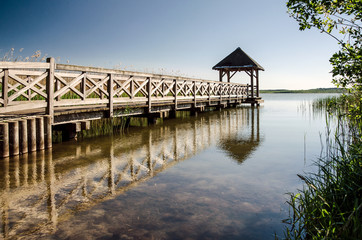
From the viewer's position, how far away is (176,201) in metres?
3.37

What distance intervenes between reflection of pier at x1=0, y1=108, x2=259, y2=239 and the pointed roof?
16055 millimetres

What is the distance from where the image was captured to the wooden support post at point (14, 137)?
5.25m

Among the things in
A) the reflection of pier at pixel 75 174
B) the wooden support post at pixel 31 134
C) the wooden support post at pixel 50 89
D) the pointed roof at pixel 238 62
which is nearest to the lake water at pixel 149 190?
the reflection of pier at pixel 75 174

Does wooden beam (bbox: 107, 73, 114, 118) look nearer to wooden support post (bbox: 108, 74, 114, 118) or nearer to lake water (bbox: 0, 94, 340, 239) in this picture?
wooden support post (bbox: 108, 74, 114, 118)

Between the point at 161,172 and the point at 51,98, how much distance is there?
3492 millimetres

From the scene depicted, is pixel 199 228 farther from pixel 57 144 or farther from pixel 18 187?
pixel 57 144

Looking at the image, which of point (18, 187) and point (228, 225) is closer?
point (228, 225)

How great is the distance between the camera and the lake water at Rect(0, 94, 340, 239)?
2689 mm

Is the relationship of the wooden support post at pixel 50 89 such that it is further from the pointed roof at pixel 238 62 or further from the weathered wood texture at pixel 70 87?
the pointed roof at pixel 238 62

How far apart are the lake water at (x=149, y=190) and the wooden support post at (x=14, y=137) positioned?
1.05 ft

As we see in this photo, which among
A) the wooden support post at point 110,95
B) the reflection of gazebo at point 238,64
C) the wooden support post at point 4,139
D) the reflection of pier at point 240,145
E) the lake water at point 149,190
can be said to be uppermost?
the reflection of gazebo at point 238,64

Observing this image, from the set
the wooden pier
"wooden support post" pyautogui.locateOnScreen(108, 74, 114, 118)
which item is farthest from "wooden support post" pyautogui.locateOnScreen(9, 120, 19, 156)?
A: "wooden support post" pyautogui.locateOnScreen(108, 74, 114, 118)

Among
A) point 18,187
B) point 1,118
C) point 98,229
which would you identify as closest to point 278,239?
point 98,229

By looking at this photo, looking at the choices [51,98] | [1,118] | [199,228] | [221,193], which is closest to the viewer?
[199,228]
